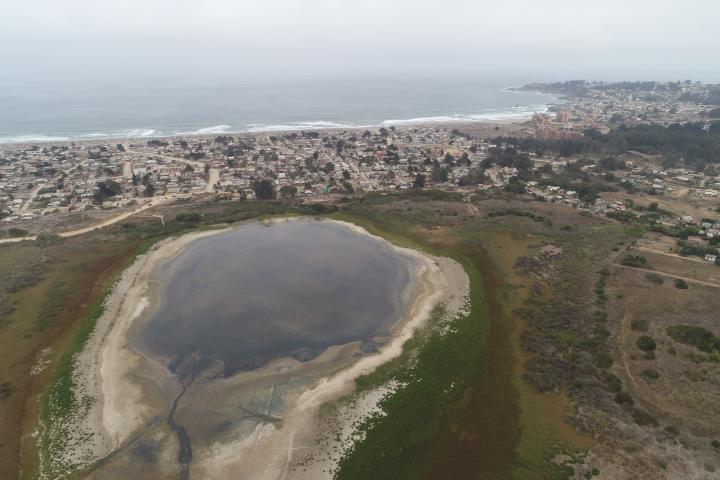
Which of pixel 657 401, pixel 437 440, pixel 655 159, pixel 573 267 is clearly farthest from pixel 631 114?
pixel 437 440

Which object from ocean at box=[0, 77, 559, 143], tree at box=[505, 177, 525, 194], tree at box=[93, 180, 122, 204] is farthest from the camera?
ocean at box=[0, 77, 559, 143]

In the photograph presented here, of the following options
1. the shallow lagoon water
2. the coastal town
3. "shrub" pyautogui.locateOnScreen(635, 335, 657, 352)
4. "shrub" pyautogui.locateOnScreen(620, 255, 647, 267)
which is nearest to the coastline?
the coastal town

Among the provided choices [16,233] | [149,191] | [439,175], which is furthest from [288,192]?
[16,233]

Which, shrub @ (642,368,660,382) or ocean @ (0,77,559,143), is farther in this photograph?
ocean @ (0,77,559,143)

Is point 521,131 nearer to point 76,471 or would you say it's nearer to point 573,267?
point 573,267

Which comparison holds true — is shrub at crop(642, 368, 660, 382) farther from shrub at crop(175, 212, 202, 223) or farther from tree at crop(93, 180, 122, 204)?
tree at crop(93, 180, 122, 204)

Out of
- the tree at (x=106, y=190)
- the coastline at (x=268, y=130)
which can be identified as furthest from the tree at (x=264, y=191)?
the coastline at (x=268, y=130)

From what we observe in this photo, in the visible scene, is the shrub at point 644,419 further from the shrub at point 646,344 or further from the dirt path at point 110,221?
the dirt path at point 110,221

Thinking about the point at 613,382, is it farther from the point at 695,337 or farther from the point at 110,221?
the point at 110,221
